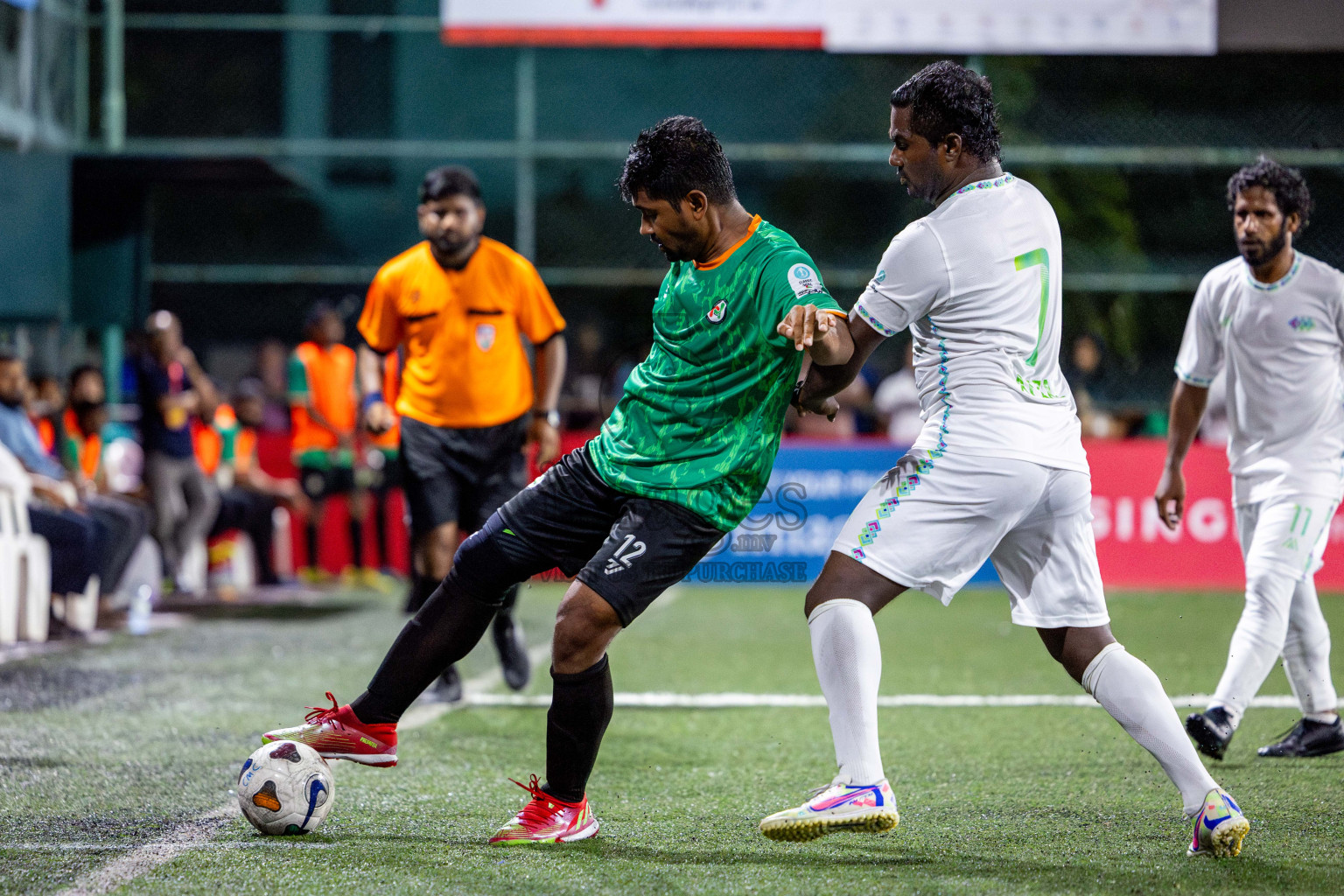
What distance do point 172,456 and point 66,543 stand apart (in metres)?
2.39

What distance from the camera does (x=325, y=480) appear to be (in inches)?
484

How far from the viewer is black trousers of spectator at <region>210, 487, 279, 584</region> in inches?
451

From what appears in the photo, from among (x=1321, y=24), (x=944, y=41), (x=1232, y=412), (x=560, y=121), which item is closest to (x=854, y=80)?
(x=944, y=41)

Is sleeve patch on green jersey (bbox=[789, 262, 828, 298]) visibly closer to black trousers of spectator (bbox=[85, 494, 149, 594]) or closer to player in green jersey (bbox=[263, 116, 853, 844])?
player in green jersey (bbox=[263, 116, 853, 844])

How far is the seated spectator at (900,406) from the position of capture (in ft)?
42.2

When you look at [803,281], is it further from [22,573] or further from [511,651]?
[22,573]

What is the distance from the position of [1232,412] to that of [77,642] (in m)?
6.38

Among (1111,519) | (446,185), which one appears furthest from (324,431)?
(1111,519)

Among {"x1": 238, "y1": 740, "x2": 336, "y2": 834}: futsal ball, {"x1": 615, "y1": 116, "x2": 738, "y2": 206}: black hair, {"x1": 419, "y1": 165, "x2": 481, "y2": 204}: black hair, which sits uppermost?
{"x1": 419, "y1": 165, "x2": 481, "y2": 204}: black hair

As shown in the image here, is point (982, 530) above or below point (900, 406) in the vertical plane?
above

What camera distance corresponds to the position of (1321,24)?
14.8m

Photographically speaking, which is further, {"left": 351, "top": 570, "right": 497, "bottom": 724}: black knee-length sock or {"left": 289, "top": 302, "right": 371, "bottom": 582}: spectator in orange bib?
{"left": 289, "top": 302, "right": 371, "bottom": 582}: spectator in orange bib

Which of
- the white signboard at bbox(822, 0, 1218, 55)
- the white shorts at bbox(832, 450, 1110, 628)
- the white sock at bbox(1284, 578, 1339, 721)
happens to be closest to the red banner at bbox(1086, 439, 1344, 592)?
the white signboard at bbox(822, 0, 1218, 55)

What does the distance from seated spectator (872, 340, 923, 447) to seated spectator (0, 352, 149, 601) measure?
21.1 ft
